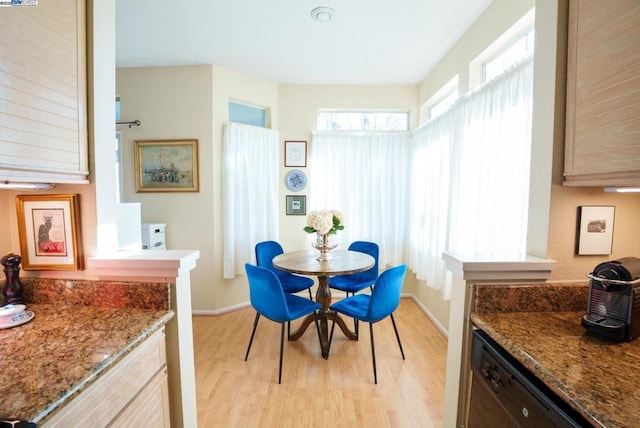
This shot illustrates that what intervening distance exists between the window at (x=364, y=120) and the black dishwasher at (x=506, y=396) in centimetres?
298

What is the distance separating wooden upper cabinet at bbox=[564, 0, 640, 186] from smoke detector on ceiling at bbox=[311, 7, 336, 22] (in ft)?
4.90

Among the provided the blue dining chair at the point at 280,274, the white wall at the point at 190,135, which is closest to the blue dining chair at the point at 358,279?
the blue dining chair at the point at 280,274

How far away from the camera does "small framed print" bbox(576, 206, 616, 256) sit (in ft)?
3.91

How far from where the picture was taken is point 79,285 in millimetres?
1272

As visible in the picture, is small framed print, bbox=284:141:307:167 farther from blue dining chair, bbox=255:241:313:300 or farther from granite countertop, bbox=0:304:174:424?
granite countertop, bbox=0:304:174:424

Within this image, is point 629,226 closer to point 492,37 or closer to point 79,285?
point 492,37

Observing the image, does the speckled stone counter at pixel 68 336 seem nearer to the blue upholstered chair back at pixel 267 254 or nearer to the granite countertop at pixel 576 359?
the granite countertop at pixel 576 359

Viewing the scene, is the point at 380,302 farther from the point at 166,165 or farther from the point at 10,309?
the point at 166,165

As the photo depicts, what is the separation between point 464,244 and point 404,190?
1403 millimetres

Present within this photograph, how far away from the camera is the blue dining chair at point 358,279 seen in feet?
9.13

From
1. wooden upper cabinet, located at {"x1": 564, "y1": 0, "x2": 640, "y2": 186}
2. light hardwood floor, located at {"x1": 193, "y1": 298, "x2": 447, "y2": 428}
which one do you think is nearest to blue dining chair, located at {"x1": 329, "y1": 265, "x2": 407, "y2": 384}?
light hardwood floor, located at {"x1": 193, "y1": 298, "x2": 447, "y2": 428}

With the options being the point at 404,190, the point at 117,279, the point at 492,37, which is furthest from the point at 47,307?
the point at 404,190

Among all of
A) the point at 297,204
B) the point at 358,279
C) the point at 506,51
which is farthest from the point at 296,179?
the point at 506,51

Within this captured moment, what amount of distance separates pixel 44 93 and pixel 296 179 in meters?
2.69
